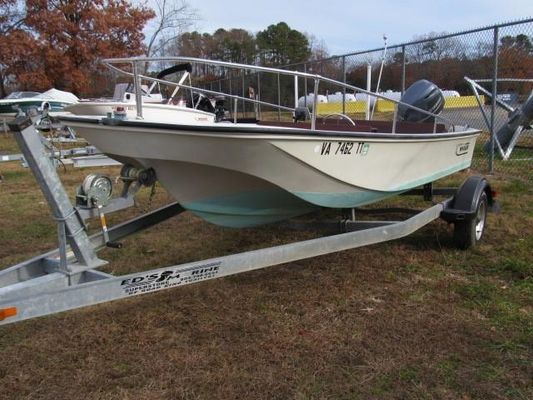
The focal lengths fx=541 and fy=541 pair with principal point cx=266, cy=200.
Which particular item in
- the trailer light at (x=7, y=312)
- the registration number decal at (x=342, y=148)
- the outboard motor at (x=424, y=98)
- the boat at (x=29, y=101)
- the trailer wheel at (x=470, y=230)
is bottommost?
the trailer wheel at (x=470, y=230)

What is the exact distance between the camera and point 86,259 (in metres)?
3.27

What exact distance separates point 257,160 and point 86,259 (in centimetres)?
123

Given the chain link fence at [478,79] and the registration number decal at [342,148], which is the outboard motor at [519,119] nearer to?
the chain link fence at [478,79]

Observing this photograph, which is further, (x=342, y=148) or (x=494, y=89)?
(x=494, y=89)

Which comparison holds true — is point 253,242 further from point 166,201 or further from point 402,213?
point 166,201

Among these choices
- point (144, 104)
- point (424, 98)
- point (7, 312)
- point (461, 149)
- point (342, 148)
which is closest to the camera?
point (7, 312)

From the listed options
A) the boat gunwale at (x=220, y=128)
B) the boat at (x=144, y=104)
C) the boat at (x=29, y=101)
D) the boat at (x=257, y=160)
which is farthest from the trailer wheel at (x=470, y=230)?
the boat at (x=29, y=101)

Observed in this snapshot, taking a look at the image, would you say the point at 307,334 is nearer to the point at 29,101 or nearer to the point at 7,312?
the point at 7,312

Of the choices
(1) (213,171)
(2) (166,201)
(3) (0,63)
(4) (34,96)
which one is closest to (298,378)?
(1) (213,171)

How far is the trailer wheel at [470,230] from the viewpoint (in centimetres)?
493

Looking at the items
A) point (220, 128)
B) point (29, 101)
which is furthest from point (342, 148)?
point (29, 101)

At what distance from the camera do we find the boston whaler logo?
5664 mm

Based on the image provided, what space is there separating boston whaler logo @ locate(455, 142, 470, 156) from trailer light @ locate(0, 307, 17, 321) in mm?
4532

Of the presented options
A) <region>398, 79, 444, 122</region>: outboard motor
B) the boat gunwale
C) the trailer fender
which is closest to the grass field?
the trailer fender
